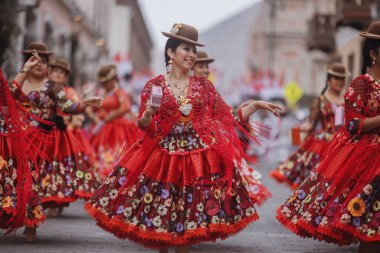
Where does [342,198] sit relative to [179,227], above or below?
above

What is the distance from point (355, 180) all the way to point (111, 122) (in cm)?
741

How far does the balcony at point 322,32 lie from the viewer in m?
34.8

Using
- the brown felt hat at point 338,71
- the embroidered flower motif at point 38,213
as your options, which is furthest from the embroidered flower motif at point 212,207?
the brown felt hat at point 338,71

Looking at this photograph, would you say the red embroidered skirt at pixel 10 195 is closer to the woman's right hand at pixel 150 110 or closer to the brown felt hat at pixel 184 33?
the woman's right hand at pixel 150 110

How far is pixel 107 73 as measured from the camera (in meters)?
13.0

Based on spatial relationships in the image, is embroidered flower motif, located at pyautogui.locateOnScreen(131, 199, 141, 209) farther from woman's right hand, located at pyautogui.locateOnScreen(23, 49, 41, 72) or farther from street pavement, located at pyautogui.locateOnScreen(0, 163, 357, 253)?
woman's right hand, located at pyautogui.locateOnScreen(23, 49, 41, 72)

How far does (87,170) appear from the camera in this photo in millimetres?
9961

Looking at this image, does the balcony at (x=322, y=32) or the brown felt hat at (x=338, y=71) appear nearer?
the brown felt hat at (x=338, y=71)

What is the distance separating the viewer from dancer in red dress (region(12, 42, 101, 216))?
29.2ft

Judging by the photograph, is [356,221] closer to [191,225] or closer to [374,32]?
[191,225]

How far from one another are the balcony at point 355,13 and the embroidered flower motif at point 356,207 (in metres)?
19.2

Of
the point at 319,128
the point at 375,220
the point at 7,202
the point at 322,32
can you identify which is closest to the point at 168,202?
the point at 375,220

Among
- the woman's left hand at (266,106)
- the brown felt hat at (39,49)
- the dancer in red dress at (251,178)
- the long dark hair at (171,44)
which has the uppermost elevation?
the long dark hair at (171,44)

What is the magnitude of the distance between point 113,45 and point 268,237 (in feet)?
195
